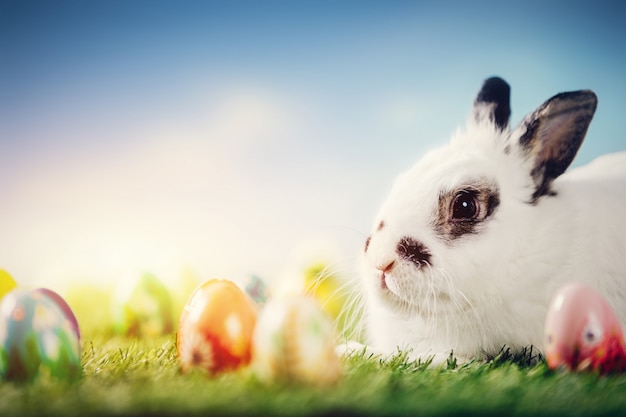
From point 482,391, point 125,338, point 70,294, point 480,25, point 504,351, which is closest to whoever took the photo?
point 482,391

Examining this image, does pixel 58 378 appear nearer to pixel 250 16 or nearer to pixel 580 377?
pixel 580 377

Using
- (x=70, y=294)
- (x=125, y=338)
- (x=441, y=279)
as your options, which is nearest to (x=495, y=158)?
(x=441, y=279)

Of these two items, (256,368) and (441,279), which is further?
(441,279)

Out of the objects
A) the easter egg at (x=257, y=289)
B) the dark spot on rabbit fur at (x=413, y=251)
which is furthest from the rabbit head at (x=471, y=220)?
the easter egg at (x=257, y=289)

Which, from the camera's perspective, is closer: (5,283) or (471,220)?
(471,220)

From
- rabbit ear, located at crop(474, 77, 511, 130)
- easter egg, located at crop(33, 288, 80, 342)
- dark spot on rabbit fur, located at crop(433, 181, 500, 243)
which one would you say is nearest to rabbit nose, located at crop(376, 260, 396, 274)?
dark spot on rabbit fur, located at crop(433, 181, 500, 243)

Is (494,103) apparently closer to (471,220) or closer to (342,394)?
(471,220)

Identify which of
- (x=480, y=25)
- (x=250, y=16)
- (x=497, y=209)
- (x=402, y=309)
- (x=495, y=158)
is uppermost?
(x=250, y=16)

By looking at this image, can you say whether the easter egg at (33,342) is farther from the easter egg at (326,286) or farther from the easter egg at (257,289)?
the easter egg at (326,286)

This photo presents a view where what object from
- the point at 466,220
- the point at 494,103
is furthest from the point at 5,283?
the point at 494,103
